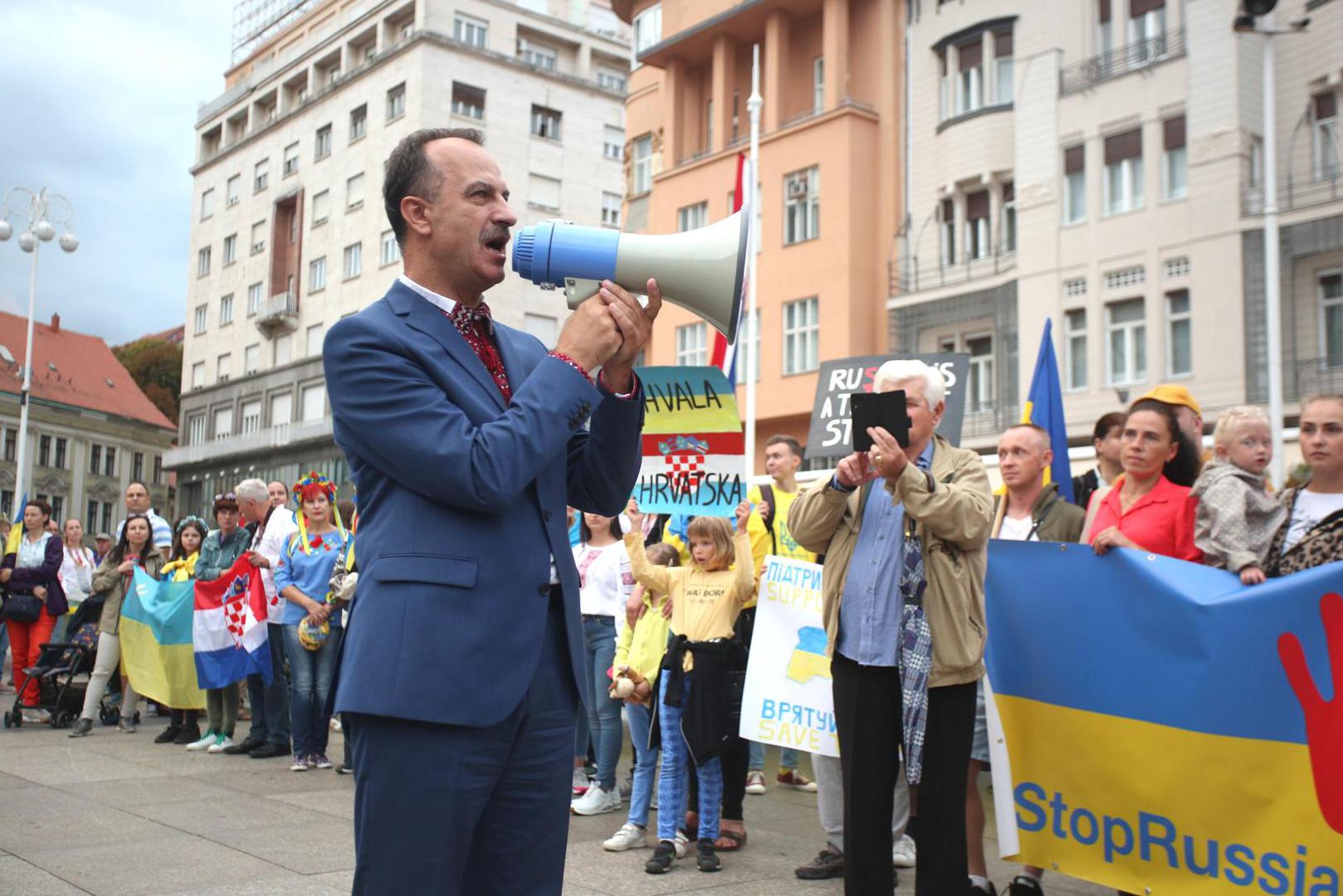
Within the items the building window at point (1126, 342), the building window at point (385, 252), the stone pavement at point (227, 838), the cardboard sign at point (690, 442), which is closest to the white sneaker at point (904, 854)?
the stone pavement at point (227, 838)

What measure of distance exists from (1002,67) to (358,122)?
34.0 m

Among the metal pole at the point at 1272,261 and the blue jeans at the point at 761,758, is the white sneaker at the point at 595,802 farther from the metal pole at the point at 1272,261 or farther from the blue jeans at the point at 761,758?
the metal pole at the point at 1272,261

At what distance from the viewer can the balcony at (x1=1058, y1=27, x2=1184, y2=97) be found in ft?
83.8

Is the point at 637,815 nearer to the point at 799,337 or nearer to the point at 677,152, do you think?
the point at 799,337

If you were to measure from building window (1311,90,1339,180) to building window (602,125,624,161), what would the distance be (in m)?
36.2

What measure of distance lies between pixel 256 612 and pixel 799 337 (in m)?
23.4

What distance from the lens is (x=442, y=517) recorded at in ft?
7.87

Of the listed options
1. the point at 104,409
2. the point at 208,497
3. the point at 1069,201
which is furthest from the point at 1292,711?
the point at 104,409

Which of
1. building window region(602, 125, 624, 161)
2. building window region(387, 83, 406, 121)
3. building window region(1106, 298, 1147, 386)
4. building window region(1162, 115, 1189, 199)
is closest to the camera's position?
building window region(1162, 115, 1189, 199)

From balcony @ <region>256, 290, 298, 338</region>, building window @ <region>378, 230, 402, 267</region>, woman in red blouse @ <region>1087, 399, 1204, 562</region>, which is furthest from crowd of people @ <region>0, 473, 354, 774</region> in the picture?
balcony @ <region>256, 290, 298, 338</region>

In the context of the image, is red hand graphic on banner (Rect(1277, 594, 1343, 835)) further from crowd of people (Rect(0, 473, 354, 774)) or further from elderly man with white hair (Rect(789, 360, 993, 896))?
crowd of people (Rect(0, 473, 354, 774))

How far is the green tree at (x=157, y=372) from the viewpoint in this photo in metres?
83.7

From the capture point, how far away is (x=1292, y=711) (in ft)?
14.8

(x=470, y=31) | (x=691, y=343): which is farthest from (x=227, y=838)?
(x=470, y=31)
